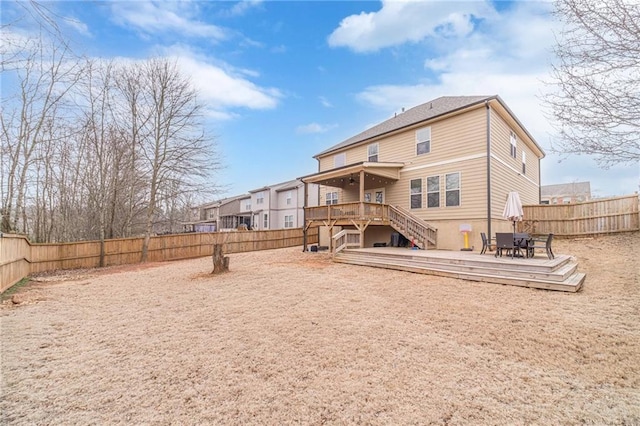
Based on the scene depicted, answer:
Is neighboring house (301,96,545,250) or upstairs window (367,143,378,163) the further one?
upstairs window (367,143,378,163)

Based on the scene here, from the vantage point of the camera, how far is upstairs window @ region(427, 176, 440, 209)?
12.7 m

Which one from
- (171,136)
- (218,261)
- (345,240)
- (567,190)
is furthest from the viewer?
(567,190)

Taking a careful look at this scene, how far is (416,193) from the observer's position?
13.4 meters

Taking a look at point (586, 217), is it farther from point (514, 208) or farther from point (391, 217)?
point (391, 217)

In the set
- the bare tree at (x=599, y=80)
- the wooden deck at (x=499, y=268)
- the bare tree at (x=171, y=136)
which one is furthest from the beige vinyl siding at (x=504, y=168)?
the bare tree at (x=171, y=136)

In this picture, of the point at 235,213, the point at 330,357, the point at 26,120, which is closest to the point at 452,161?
the point at 330,357

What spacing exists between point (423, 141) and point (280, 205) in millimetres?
19420

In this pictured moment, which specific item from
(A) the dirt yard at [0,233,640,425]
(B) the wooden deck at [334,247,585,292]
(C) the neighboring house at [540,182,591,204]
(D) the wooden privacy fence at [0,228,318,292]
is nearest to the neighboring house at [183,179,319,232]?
(D) the wooden privacy fence at [0,228,318,292]

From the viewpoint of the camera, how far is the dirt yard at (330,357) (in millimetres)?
2479

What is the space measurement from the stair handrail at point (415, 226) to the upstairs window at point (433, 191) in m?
0.96

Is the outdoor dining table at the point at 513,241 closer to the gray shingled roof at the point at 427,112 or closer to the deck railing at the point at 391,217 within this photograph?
the deck railing at the point at 391,217

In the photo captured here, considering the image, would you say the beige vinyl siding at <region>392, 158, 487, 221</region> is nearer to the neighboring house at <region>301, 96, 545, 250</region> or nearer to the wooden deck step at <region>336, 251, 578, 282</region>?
the neighboring house at <region>301, 96, 545, 250</region>

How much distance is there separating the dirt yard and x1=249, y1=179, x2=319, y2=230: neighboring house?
836 inches

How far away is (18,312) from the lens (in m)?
5.61
